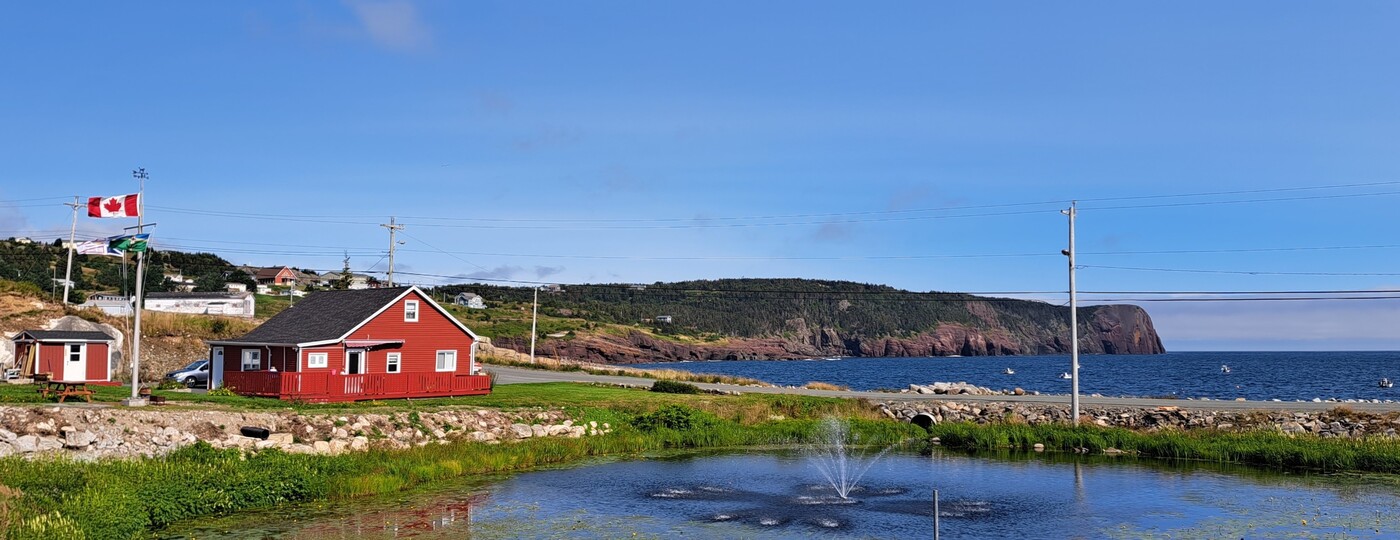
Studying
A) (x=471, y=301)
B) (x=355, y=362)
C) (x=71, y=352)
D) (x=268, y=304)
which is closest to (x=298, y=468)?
(x=355, y=362)

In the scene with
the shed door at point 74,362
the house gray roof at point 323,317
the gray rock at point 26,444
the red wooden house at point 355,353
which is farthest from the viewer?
the shed door at point 74,362

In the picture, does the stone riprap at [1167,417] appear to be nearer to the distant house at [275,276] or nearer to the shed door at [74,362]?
the shed door at [74,362]

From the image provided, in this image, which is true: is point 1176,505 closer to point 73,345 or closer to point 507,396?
point 507,396

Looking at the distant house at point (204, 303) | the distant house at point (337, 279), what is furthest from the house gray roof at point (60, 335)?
the distant house at point (337, 279)

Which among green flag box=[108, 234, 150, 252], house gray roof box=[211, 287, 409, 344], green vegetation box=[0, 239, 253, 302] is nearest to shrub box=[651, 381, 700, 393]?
house gray roof box=[211, 287, 409, 344]

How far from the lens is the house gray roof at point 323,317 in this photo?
48.1 m

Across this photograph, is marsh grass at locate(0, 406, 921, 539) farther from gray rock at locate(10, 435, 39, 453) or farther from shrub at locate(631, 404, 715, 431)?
gray rock at locate(10, 435, 39, 453)

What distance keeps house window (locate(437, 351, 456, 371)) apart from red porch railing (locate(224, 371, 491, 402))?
3719 millimetres

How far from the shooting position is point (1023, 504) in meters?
27.8

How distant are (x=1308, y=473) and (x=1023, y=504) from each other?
40.8ft

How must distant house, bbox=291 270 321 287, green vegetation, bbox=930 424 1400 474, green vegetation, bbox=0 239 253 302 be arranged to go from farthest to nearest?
distant house, bbox=291 270 321 287
green vegetation, bbox=0 239 253 302
green vegetation, bbox=930 424 1400 474

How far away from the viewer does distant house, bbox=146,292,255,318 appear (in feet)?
325

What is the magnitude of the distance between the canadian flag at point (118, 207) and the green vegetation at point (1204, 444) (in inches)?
1342

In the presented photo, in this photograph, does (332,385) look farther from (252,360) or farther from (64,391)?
(64,391)
